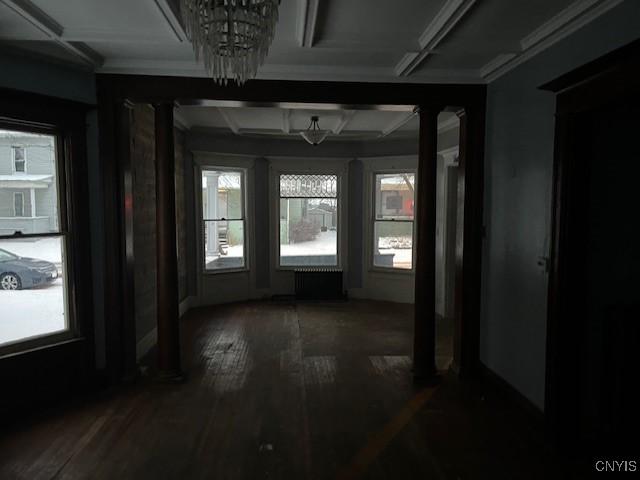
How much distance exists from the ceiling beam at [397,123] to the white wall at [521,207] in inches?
61.6

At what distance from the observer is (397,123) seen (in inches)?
223

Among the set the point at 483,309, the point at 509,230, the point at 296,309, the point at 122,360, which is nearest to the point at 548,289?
the point at 509,230

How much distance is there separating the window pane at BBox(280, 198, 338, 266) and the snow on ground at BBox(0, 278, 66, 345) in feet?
13.6

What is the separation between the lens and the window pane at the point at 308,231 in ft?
24.1

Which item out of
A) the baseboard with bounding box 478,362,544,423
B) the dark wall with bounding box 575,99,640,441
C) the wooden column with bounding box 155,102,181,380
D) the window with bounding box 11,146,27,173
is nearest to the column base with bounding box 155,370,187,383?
the wooden column with bounding box 155,102,181,380

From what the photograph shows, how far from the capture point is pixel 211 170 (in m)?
6.67

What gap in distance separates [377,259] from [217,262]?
2.59 metres

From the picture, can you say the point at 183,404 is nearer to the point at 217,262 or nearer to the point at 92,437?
the point at 92,437

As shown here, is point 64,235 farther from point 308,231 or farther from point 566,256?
point 308,231

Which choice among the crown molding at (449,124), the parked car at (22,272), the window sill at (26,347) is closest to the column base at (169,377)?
the window sill at (26,347)

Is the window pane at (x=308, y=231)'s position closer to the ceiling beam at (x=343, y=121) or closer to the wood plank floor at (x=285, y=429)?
the ceiling beam at (x=343, y=121)

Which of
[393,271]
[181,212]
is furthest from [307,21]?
[393,271]

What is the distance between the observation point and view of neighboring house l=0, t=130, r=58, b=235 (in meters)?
3.10

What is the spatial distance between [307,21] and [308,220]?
477 centimetres
